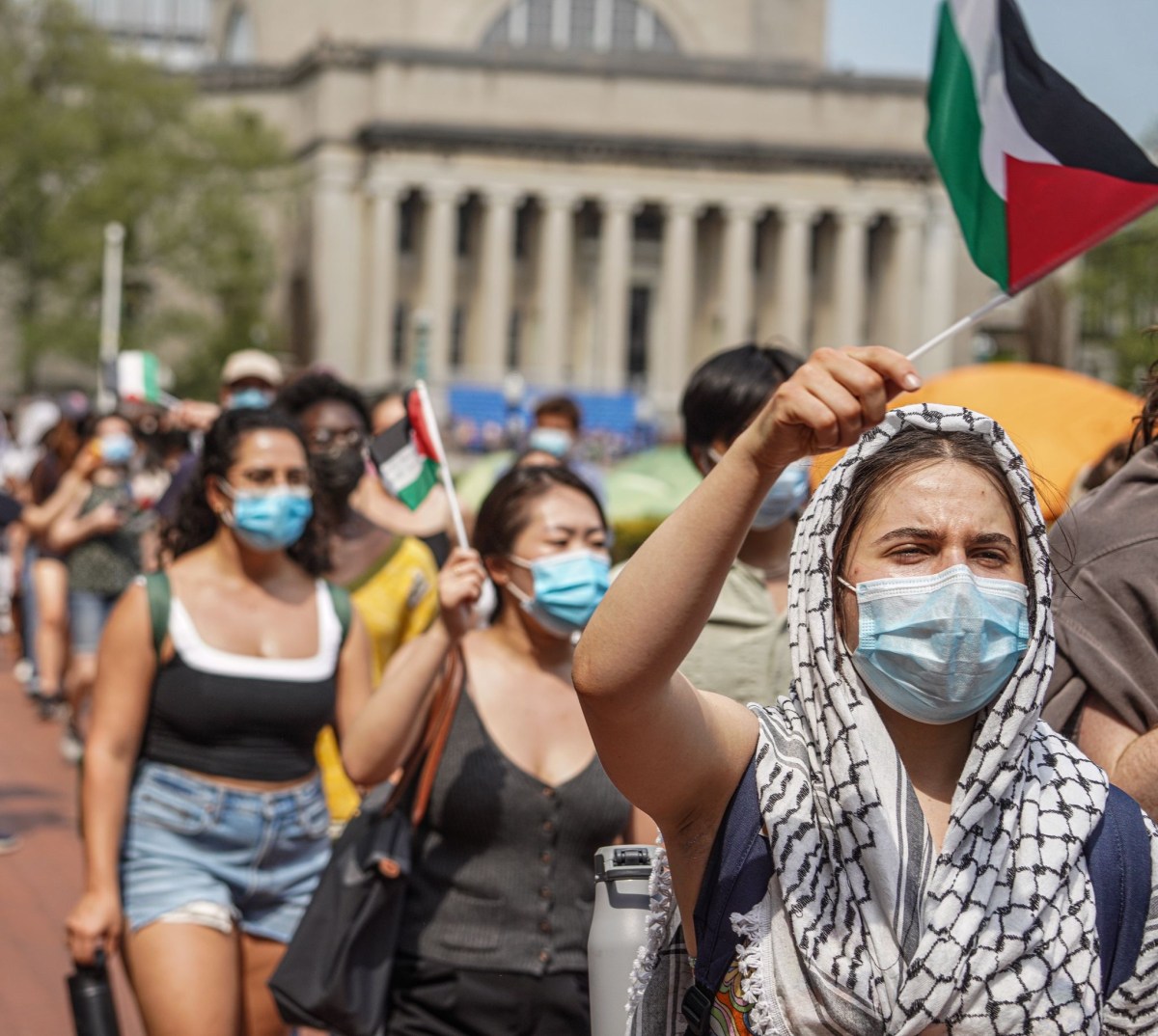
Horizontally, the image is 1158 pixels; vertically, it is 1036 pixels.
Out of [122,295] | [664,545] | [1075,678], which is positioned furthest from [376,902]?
[122,295]

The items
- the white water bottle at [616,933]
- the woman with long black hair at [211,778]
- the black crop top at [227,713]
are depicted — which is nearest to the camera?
the white water bottle at [616,933]

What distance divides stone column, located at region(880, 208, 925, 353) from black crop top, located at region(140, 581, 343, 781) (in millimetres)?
68617

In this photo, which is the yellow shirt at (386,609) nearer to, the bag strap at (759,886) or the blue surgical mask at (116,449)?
the bag strap at (759,886)

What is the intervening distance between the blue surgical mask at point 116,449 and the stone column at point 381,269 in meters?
58.0

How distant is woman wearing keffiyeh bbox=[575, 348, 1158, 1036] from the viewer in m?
2.42

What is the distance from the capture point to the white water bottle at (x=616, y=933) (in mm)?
2971

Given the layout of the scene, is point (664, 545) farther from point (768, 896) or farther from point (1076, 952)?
point (1076, 952)

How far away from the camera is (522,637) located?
4.57m

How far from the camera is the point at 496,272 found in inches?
2781

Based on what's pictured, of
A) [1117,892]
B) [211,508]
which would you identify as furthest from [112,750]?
[1117,892]

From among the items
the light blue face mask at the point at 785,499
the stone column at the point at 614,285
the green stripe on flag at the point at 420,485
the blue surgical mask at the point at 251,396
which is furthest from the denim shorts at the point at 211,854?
the stone column at the point at 614,285

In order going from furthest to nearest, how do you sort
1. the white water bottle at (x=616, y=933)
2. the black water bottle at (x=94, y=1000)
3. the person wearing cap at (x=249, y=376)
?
1. the person wearing cap at (x=249, y=376)
2. the black water bottle at (x=94, y=1000)
3. the white water bottle at (x=616, y=933)

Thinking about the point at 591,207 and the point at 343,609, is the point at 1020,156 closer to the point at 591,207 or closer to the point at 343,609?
the point at 343,609

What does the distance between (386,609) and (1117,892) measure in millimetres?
3821
